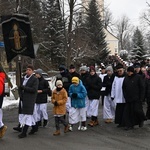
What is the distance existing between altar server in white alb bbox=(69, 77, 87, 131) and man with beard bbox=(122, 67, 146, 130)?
121 centimetres

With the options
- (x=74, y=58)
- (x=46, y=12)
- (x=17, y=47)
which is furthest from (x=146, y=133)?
(x=46, y=12)

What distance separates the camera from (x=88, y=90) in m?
10.9

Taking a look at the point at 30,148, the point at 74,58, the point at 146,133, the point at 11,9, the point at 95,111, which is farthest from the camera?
the point at 74,58

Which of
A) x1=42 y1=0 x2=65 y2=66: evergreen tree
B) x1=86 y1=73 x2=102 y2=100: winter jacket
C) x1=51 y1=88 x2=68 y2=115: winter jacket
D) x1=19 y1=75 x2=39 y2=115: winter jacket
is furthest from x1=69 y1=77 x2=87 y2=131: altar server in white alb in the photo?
x1=42 y1=0 x2=65 y2=66: evergreen tree

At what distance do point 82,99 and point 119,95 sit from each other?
1.17m

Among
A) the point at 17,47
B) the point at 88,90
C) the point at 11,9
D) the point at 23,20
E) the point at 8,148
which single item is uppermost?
the point at 11,9

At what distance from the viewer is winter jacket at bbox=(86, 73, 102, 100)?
1073cm

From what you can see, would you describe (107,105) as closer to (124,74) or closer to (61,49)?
(124,74)

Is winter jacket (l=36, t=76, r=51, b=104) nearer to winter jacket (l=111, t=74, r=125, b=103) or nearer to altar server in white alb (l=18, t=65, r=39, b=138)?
altar server in white alb (l=18, t=65, r=39, b=138)

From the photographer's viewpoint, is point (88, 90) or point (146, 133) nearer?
point (146, 133)

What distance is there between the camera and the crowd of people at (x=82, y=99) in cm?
920

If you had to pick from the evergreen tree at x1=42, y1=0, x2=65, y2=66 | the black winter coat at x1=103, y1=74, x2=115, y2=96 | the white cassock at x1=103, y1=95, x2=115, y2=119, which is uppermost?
the evergreen tree at x1=42, y1=0, x2=65, y2=66

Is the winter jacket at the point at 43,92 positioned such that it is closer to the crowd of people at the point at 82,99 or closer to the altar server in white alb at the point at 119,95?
the crowd of people at the point at 82,99

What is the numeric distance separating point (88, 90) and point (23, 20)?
9.47ft
